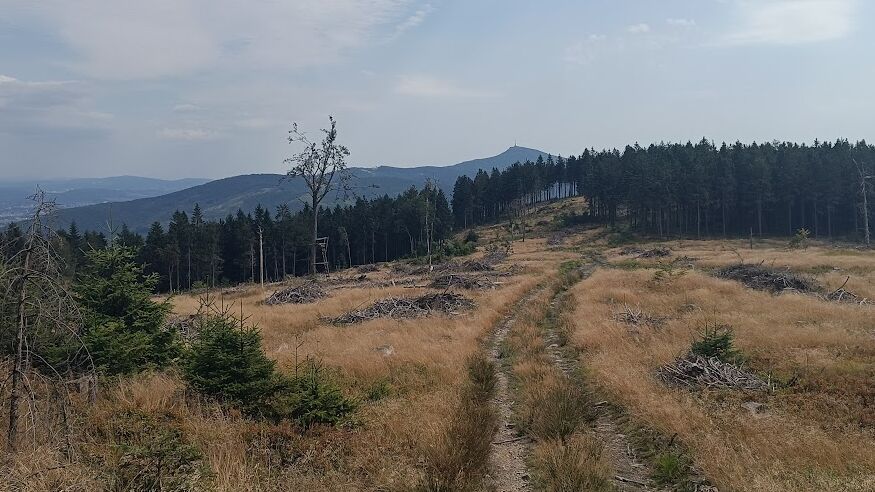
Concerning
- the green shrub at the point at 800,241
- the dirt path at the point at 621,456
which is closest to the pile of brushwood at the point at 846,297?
the dirt path at the point at 621,456

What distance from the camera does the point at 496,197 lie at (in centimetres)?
11250

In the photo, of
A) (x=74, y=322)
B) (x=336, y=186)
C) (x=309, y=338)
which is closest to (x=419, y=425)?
(x=74, y=322)

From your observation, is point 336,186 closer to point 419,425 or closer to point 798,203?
point 419,425

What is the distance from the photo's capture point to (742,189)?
2960 inches

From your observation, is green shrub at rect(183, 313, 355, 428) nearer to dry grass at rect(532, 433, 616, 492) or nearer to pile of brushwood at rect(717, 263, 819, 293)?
dry grass at rect(532, 433, 616, 492)

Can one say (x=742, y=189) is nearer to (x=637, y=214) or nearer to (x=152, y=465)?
(x=637, y=214)

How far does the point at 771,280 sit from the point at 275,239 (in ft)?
222

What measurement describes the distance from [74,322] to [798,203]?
91712mm

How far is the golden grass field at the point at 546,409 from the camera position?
21.9 ft

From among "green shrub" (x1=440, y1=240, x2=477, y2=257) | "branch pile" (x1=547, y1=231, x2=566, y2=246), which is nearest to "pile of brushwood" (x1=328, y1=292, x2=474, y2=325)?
"green shrub" (x1=440, y1=240, x2=477, y2=257)

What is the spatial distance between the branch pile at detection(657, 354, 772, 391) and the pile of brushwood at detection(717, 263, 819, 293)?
55.8ft

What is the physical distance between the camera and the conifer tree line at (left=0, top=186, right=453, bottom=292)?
71500 millimetres

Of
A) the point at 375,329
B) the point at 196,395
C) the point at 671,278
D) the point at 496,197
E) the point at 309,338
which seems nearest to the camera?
the point at 196,395

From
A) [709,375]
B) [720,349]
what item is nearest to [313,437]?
[709,375]
